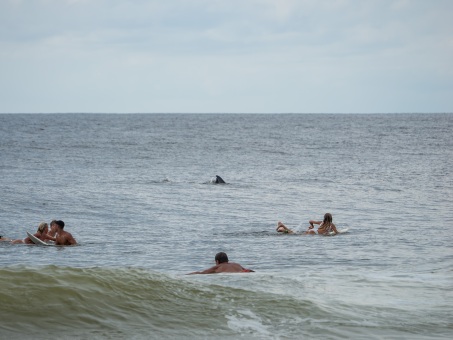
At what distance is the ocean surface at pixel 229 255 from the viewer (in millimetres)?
11430

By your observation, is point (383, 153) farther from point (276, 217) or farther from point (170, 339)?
point (170, 339)

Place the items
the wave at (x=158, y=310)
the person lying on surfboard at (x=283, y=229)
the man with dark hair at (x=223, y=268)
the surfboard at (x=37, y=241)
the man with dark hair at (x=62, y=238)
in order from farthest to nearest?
the person lying on surfboard at (x=283, y=229) → the surfboard at (x=37, y=241) → the man with dark hair at (x=62, y=238) → the man with dark hair at (x=223, y=268) → the wave at (x=158, y=310)

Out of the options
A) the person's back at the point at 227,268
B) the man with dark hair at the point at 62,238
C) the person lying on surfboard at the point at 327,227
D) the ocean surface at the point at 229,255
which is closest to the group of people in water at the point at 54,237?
the man with dark hair at the point at 62,238

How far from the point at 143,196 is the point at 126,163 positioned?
22.5 meters

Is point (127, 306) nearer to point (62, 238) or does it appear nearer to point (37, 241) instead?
point (62, 238)

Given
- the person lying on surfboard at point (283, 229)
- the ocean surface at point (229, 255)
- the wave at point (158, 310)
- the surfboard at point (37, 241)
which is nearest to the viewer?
the wave at point (158, 310)

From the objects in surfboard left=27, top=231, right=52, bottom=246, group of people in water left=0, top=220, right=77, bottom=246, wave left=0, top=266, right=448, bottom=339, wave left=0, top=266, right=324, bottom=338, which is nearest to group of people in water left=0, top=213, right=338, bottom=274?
group of people in water left=0, top=220, right=77, bottom=246

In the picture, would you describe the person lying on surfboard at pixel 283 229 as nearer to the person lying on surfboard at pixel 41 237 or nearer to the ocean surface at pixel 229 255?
the ocean surface at pixel 229 255

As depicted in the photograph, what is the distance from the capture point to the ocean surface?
11.4m

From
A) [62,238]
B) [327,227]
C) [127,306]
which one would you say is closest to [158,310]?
[127,306]

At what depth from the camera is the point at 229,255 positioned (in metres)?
19.8

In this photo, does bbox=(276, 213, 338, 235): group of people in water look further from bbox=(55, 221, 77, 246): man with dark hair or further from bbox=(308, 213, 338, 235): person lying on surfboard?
bbox=(55, 221, 77, 246): man with dark hair

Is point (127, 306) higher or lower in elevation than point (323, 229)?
lower

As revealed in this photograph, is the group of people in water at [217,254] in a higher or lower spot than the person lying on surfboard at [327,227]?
lower
